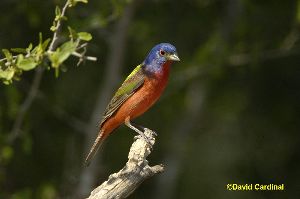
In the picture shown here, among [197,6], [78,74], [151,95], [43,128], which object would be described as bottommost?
[151,95]

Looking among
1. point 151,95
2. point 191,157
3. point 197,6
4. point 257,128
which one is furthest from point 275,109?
point 151,95

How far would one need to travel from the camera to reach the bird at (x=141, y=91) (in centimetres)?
807

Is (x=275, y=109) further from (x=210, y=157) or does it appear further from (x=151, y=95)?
(x=151, y=95)

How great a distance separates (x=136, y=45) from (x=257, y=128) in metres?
2.23

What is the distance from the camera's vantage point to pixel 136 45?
11.9 m

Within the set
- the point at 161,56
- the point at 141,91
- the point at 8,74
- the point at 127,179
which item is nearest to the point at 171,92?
the point at 161,56

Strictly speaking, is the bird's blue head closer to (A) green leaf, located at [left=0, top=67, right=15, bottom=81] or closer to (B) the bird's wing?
(B) the bird's wing

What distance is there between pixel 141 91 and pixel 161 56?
458mm

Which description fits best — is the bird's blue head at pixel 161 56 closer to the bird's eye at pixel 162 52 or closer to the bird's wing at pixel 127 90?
the bird's eye at pixel 162 52

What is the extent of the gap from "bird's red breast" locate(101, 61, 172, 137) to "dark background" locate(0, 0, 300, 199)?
7.14ft

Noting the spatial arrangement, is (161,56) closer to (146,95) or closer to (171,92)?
(146,95)

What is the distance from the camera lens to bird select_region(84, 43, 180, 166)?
26.5 ft

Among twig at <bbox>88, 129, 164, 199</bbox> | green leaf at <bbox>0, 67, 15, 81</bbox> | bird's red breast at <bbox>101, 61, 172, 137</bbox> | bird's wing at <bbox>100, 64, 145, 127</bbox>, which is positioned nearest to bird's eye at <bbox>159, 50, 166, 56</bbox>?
bird's red breast at <bbox>101, 61, 172, 137</bbox>

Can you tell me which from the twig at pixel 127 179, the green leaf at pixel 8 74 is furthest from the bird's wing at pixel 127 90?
the green leaf at pixel 8 74
